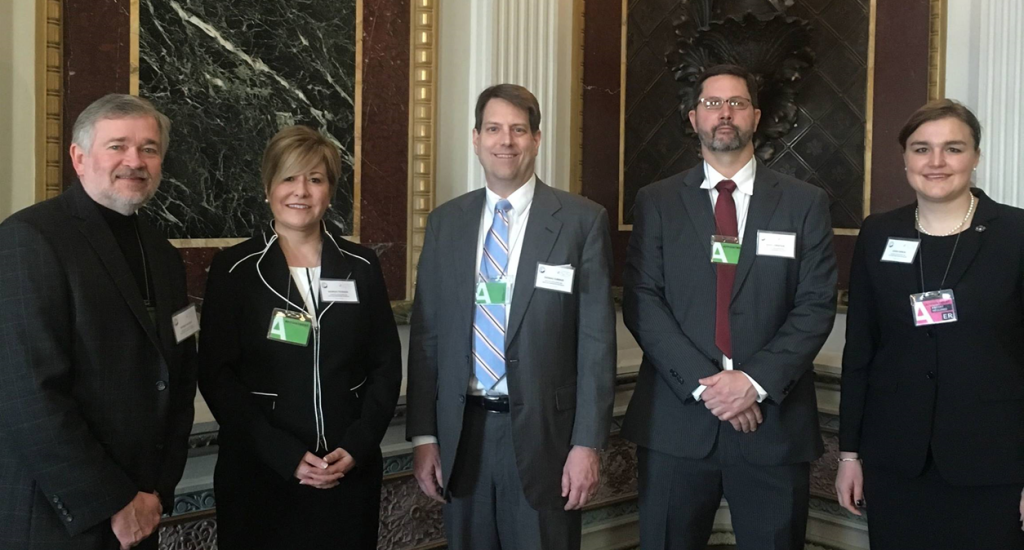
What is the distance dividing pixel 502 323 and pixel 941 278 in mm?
1204

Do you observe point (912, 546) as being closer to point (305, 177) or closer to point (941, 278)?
point (941, 278)

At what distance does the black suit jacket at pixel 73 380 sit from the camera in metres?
1.91

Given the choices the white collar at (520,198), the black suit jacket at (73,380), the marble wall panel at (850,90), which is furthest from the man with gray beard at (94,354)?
the marble wall panel at (850,90)

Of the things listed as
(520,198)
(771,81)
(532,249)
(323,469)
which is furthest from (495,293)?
(771,81)

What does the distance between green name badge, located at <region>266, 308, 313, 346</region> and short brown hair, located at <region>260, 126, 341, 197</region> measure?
0.35m

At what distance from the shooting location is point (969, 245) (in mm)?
2455

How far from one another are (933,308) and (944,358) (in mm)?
136

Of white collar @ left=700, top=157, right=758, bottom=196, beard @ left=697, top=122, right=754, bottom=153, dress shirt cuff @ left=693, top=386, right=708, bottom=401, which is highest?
beard @ left=697, top=122, right=754, bottom=153

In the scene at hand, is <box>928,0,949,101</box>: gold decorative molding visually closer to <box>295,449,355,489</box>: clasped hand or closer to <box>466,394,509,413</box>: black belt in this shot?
<box>466,394,509,413</box>: black belt

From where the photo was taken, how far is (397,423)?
341 cm

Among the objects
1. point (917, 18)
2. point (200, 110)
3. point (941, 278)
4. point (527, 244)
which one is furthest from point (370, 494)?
point (917, 18)

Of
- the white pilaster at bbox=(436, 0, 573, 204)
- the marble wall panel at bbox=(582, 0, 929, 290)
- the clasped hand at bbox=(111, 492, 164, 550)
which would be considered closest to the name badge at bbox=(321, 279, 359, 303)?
the clasped hand at bbox=(111, 492, 164, 550)

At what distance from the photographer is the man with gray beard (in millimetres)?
1910

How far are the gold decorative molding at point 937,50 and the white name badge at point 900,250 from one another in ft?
4.85
